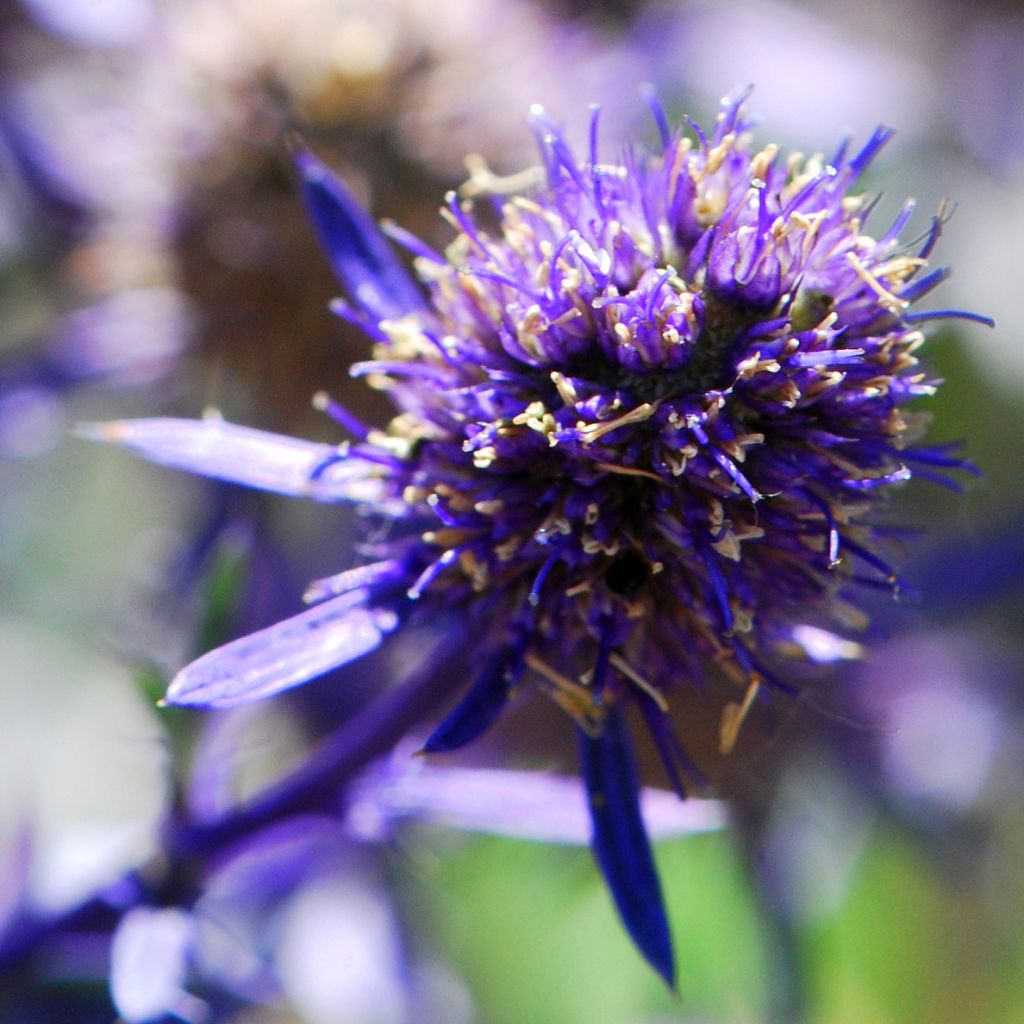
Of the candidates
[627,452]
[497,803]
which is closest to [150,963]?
[497,803]

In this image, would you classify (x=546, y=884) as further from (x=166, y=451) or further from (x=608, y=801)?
(x=166, y=451)

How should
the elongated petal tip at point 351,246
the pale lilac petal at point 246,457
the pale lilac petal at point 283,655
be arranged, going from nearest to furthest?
the pale lilac petal at point 283,655 → the pale lilac petal at point 246,457 → the elongated petal tip at point 351,246

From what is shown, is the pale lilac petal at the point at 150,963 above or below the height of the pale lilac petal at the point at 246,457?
below

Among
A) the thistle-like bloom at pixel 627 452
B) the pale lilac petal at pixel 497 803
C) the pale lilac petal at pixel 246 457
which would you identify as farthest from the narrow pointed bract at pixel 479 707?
the pale lilac petal at pixel 497 803

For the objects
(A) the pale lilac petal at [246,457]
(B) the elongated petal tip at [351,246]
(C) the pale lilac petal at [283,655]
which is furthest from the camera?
(B) the elongated petal tip at [351,246]

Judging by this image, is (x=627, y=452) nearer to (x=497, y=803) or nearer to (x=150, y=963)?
(x=497, y=803)

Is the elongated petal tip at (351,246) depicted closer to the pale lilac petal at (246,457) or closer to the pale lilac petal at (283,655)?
the pale lilac petal at (246,457)

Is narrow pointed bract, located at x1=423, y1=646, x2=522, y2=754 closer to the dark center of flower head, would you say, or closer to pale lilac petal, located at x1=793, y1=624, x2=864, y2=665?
the dark center of flower head
